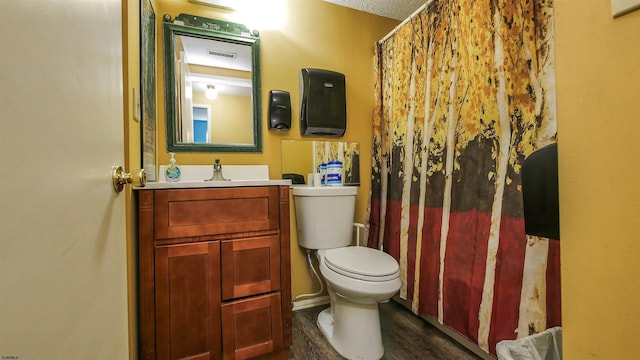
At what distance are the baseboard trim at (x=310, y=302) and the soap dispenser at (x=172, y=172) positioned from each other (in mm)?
1127

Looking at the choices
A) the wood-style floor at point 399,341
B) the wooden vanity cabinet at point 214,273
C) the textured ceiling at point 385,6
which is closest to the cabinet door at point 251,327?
the wooden vanity cabinet at point 214,273

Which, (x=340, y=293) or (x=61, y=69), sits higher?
(x=61, y=69)

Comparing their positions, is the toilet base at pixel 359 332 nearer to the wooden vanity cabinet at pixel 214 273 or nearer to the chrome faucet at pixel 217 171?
the wooden vanity cabinet at pixel 214 273

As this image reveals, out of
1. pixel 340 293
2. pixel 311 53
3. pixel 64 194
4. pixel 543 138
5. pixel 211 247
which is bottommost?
pixel 340 293

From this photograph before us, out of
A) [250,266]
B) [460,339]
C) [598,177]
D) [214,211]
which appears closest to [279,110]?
[214,211]

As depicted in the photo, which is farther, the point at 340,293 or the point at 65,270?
the point at 340,293

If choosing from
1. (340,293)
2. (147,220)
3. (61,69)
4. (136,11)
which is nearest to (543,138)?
(340,293)

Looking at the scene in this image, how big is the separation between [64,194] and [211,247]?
81cm

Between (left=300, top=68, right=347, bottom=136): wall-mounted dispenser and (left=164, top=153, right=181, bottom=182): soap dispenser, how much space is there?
82 cm

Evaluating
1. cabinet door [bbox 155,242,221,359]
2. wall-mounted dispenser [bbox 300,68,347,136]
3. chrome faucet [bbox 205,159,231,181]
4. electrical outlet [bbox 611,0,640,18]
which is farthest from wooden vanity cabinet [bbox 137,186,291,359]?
electrical outlet [bbox 611,0,640,18]

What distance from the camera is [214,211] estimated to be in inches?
45.8

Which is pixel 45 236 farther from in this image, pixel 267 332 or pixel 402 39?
pixel 402 39

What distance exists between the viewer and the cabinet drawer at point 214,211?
3.57ft

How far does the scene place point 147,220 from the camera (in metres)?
1.05
